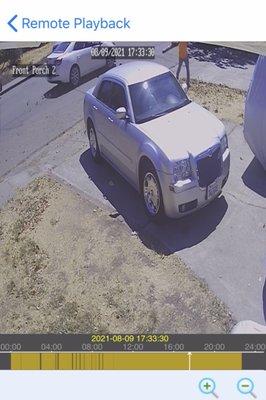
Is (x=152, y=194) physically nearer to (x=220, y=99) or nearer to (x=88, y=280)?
(x=88, y=280)

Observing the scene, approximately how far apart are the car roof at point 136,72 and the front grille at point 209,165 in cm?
116

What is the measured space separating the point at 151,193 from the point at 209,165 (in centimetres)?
76

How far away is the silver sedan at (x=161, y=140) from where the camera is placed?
15.5ft

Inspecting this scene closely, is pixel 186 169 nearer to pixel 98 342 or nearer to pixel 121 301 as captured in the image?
pixel 121 301

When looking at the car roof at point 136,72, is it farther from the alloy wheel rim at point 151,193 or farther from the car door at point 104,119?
the alloy wheel rim at point 151,193

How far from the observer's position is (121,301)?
4.18 m

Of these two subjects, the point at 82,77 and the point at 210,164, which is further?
the point at 82,77

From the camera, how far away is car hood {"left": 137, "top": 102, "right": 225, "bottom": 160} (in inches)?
186
